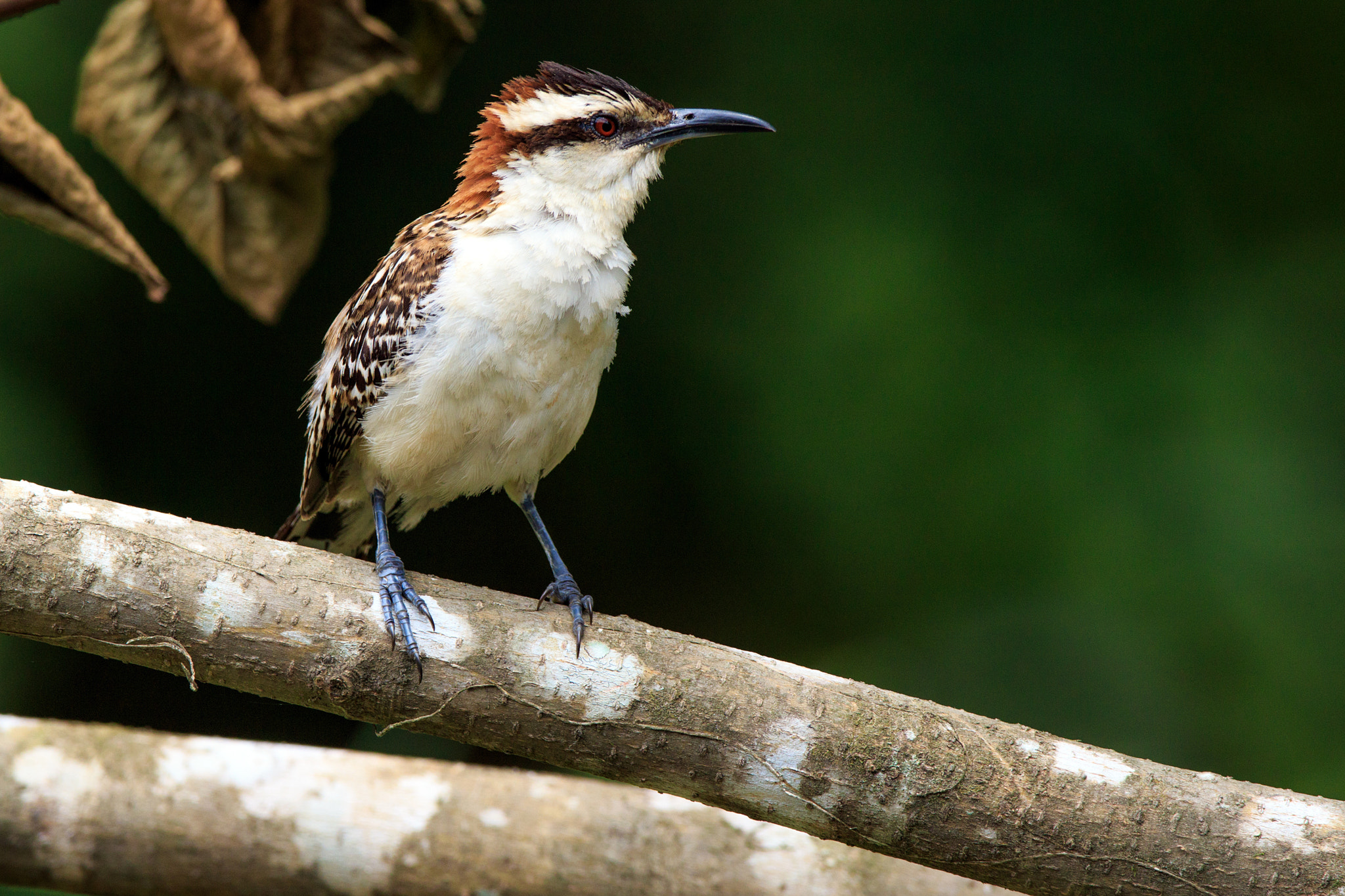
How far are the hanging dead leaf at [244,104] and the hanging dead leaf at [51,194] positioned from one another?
0.37 metres

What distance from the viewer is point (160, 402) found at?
144 inches

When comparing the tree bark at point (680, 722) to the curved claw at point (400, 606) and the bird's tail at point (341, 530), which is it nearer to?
the curved claw at point (400, 606)

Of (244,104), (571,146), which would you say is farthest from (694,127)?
(244,104)

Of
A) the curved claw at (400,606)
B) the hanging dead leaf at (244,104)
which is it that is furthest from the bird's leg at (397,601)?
the hanging dead leaf at (244,104)

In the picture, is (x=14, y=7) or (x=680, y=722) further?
(x=680, y=722)

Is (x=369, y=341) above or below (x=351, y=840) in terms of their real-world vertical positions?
above

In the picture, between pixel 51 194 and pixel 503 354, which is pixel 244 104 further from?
pixel 503 354

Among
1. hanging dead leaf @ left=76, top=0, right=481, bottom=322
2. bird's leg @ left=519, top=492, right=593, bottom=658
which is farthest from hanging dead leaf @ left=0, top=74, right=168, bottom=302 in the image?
bird's leg @ left=519, top=492, right=593, bottom=658

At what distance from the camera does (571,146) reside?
2.48 meters

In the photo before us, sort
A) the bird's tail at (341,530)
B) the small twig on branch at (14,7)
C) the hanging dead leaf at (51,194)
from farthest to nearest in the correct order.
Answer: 1. the bird's tail at (341,530)
2. the hanging dead leaf at (51,194)
3. the small twig on branch at (14,7)

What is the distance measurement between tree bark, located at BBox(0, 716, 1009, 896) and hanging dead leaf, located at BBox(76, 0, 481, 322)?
1.12m

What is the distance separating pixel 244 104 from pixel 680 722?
1.71 meters

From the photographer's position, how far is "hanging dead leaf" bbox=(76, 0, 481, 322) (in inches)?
99.0

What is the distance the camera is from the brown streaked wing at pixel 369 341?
2.37 meters
